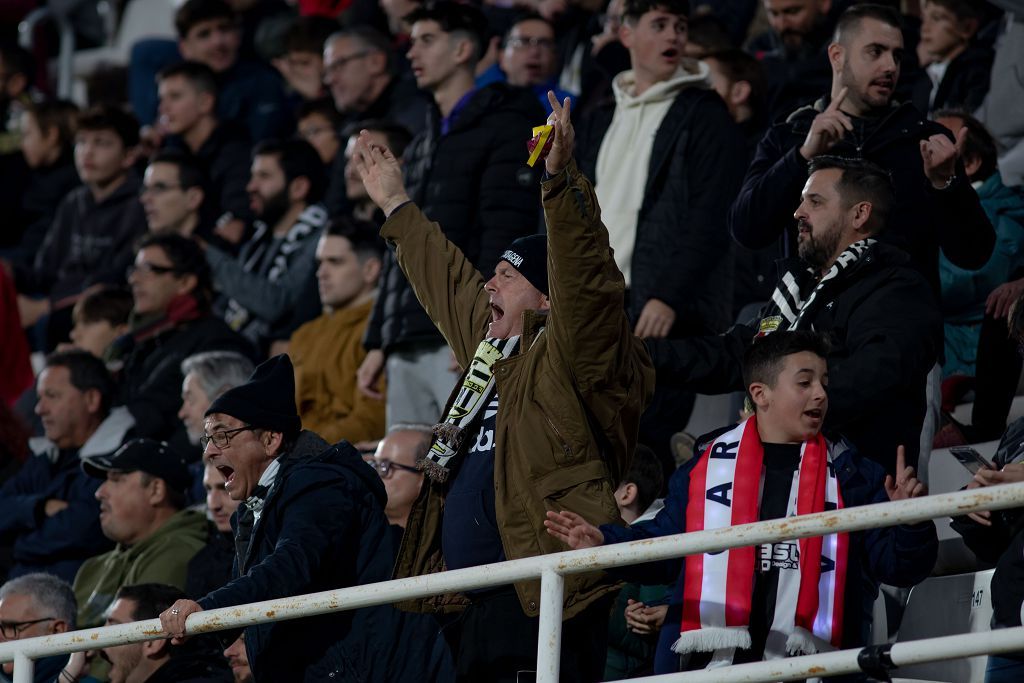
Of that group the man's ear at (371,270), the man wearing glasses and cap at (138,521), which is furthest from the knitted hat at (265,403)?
the man's ear at (371,270)

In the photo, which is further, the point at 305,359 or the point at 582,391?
the point at 305,359

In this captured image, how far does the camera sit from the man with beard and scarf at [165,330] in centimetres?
898

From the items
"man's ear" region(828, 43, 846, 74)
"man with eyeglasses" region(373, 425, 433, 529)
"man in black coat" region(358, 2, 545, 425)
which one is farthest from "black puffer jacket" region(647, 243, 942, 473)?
"man in black coat" region(358, 2, 545, 425)

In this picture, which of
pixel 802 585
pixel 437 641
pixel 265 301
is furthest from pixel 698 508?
pixel 265 301

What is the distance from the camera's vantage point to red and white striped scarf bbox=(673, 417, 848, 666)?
495cm

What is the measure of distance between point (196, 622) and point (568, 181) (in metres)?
1.54

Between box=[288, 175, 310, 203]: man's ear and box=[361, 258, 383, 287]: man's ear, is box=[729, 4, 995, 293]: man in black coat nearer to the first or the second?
box=[361, 258, 383, 287]: man's ear

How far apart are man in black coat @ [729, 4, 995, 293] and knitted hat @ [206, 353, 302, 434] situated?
179 cm

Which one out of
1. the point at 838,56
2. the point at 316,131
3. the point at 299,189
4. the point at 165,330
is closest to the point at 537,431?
the point at 838,56

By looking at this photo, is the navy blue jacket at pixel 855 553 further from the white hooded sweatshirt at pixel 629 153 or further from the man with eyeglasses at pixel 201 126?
the man with eyeglasses at pixel 201 126

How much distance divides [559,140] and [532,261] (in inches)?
26.8

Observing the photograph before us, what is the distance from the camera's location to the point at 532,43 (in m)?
10.2

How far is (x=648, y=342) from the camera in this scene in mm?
6223

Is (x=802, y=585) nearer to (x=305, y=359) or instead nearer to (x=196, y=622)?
(x=196, y=622)
